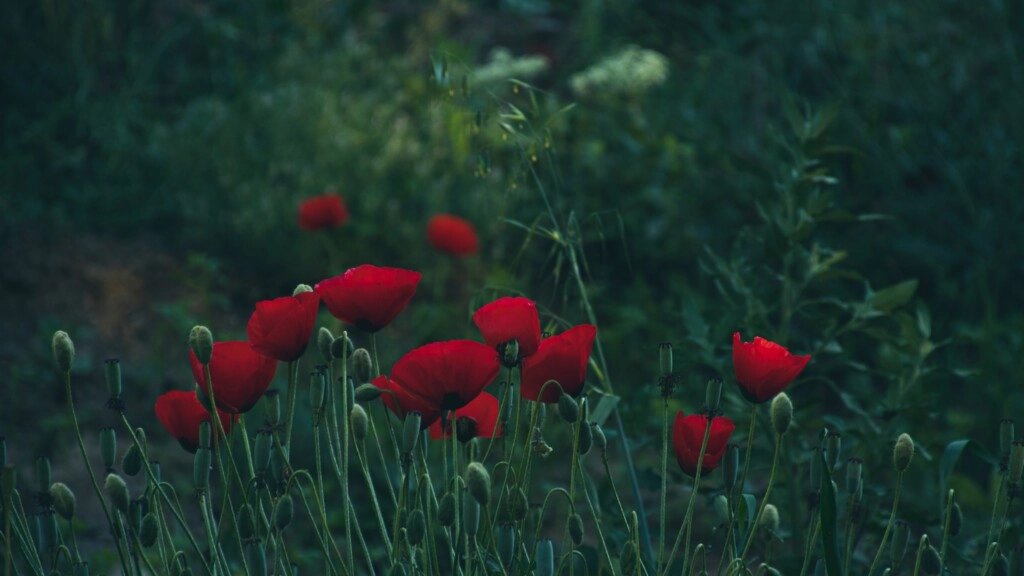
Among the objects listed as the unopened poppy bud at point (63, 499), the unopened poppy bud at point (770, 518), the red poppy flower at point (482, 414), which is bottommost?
the unopened poppy bud at point (770, 518)

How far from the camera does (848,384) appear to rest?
130 inches

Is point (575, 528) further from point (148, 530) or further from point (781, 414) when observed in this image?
point (148, 530)

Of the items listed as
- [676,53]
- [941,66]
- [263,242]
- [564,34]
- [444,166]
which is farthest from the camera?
[564,34]

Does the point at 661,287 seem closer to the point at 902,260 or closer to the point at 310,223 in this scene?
the point at 902,260

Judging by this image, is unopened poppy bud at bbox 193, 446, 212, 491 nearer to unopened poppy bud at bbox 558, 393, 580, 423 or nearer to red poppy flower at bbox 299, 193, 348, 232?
unopened poppy bud at bbox 558, 393, 580, 423

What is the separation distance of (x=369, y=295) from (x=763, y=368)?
1.37ft

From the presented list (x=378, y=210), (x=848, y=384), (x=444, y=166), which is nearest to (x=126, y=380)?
(x=378, y=210)

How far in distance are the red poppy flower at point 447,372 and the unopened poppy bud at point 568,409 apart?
8cm

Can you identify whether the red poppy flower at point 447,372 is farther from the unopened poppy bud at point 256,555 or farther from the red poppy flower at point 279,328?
the unopened poppy bud at point 256,555

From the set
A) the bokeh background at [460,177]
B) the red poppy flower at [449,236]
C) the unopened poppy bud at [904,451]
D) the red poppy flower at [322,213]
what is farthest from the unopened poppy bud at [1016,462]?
the red poppy flower at [449,236]

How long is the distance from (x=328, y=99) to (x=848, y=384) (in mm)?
2268

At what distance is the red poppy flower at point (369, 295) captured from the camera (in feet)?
4.00

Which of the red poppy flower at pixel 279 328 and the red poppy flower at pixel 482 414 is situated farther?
the red poppy flower at pixel 482 414

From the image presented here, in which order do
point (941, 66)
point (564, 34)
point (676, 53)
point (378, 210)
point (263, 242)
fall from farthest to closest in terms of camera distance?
point (564, 34) < point (676, 53) < point (378, 210) < point (263, 242) < point (941, 66)
